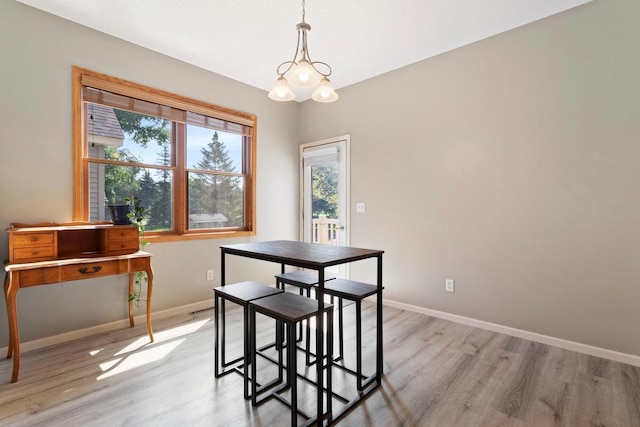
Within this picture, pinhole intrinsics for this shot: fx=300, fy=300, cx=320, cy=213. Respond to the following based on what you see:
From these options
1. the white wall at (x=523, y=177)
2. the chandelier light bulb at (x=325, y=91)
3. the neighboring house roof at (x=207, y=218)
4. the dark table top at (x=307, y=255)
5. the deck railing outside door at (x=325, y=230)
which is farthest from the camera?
the deck railing outside door at (x=325, y=230)

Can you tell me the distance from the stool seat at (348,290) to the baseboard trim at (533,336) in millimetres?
1538

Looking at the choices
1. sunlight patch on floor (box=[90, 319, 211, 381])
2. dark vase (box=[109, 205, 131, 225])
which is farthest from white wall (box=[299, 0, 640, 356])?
dark vase (box=[109, 205, 131, 225])

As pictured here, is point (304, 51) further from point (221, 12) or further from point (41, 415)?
point (41, 415)

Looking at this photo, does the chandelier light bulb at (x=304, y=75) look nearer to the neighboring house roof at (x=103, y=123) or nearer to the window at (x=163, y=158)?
the window at (x=163, y=158)

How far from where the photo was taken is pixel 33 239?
7.25 feet

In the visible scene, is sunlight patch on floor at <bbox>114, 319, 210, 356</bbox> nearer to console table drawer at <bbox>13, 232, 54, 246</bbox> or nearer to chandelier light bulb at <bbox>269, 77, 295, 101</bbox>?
console table drawer at <bbox>13, 232, 54, 246</bbox>

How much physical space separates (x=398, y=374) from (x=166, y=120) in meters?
3.23

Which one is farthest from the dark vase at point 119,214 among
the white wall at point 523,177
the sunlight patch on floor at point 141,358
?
the white wall at point 523,177

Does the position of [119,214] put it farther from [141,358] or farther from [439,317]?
[439,317]

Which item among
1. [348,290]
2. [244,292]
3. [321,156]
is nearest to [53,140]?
[244,292]

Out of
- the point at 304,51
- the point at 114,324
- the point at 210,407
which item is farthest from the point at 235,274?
the point at 304,51

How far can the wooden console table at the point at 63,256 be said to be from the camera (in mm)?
2012

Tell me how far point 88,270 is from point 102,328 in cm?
81

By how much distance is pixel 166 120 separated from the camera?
10.5ft
